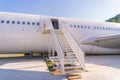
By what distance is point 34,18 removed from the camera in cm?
1009

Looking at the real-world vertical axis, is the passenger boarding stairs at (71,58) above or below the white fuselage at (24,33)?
below

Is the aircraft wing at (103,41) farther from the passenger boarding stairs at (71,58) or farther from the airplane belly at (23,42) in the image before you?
the passenger boarding stairs at (71,58)

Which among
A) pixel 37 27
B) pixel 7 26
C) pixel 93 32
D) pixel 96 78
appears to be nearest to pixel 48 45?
pixel 37 27

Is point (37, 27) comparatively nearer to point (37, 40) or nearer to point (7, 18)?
point (37, 40)

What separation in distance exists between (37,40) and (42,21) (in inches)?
57.6

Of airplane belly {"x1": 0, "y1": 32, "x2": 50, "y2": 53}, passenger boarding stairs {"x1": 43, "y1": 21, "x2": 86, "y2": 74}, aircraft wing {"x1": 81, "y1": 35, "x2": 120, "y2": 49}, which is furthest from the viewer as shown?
aircraft wing {"x1": 81, "y1": 35, "x2": 120, "y2": 49}

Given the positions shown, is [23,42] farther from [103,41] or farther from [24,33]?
[103,41]

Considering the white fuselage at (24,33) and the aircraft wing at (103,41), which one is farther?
the aircraft wing at (103,41)

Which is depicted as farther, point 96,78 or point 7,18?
point 7,18

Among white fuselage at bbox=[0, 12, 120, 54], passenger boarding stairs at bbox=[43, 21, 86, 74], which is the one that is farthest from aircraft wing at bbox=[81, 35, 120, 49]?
passenger boarding stairs at bbox=[43, 21, 86, 74]

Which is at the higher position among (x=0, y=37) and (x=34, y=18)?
(x=34, y=18)

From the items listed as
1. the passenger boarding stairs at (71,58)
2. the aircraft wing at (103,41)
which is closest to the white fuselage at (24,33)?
the aircraft wing at (103,41)

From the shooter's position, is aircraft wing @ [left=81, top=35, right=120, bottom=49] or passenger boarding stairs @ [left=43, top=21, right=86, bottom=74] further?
aircraft wing @ [left=81, top=35, right=120, bottom=49]

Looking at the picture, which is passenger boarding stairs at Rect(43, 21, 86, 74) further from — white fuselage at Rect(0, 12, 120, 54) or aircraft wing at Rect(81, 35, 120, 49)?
aircraft wing at Rect(81, 35, 120, 49)
